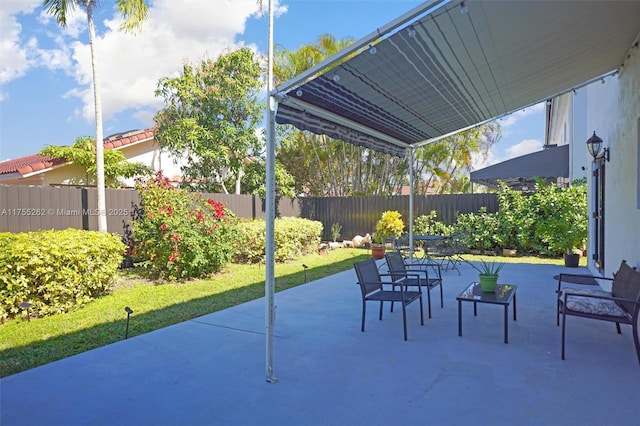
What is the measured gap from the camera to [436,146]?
18484 mm

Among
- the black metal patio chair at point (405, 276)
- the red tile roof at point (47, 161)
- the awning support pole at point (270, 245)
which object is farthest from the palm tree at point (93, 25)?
the awning support pole at point (270, 245)

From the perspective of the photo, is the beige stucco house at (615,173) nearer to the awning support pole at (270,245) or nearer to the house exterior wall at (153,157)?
the awning support pole at (270,245)

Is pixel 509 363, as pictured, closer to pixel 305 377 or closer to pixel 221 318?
pixel 305 377

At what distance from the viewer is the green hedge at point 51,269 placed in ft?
15.9

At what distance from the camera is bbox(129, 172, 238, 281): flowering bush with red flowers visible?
732 cm

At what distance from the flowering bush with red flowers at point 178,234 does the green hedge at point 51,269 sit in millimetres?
1323

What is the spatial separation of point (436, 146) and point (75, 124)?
14.3 meters


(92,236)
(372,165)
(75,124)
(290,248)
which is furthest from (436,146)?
(92,236)

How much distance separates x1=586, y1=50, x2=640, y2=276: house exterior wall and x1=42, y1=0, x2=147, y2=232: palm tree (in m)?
8.15

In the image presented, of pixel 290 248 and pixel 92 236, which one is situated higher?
pixel 92 236

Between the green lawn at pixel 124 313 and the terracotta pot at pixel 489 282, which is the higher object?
the terracotta pot at pixel 489 282

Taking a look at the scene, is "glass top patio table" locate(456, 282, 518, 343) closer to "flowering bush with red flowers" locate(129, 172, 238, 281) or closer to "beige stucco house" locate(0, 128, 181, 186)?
"flowering bush with red flowers" locate(129, 172, 238, 281)

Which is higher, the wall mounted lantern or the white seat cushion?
the wall mounted lantern

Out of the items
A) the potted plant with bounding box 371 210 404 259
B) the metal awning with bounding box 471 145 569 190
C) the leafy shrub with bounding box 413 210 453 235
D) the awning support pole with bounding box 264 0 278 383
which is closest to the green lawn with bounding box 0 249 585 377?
the awning support pole with bounding box 264 0 278 383
